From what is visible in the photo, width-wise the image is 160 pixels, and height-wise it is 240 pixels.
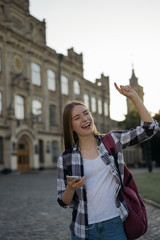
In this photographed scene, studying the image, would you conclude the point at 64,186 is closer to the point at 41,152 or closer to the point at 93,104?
the point at 41,152

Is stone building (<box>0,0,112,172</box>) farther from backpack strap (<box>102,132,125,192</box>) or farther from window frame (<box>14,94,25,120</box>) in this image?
backpack strap (<box>102,132,125,192</box>)

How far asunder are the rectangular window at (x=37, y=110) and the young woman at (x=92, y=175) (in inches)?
1107

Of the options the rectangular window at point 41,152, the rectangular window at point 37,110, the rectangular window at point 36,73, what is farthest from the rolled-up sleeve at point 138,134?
the rectangular window at point 36,73

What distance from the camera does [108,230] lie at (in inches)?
88.6

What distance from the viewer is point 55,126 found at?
3400 cm

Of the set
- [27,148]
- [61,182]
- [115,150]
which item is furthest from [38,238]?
[27,148]

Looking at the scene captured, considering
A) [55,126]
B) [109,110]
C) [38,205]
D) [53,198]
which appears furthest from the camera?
[109,110]

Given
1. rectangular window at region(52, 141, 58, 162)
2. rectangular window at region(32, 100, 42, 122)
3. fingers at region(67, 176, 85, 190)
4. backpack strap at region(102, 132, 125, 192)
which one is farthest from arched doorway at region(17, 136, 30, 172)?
fingers at region(67, 176, 85, 190)

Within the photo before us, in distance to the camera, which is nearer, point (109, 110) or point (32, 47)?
point (32, 47)

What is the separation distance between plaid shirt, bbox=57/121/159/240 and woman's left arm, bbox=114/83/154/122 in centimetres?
6

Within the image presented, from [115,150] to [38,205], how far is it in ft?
22.6

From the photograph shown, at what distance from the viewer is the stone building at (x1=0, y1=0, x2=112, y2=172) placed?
26.7 m

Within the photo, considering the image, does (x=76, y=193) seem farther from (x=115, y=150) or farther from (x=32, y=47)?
(x=32, y=47)

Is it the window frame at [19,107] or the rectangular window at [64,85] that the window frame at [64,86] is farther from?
the window frame at [19,107]
